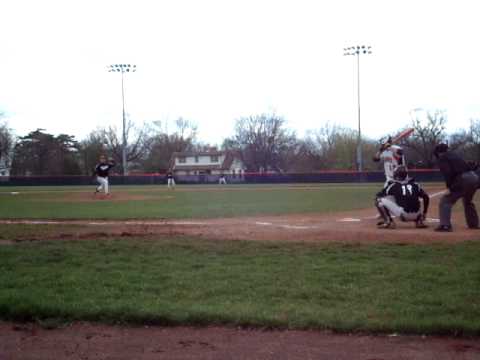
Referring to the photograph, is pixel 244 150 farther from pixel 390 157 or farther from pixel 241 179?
pixel 390 157

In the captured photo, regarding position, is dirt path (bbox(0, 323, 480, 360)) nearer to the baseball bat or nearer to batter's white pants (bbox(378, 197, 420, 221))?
batter's white pants (bbox(378, 197, 420, 221))

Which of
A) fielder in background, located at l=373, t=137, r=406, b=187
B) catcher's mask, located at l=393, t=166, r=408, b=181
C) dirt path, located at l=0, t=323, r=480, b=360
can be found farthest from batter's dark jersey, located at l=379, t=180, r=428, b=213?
dirt path, located at l=0, t=323, r=480, b=360

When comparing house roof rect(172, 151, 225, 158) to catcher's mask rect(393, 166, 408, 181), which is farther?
house roof rect(172, 151, 225, 158)

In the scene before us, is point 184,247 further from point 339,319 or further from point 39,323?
point 339,319

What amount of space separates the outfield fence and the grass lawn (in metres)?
44.3

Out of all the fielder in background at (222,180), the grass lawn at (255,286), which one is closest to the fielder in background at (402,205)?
the grass lawn at (255,286)

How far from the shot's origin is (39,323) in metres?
5.12

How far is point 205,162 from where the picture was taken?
9456 centimetres

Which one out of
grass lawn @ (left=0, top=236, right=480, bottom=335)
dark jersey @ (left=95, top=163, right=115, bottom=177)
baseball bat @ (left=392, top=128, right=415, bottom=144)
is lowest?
grass lawn @ (left=0, top=236, right=480, bottom=335)

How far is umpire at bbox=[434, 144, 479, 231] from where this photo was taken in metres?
11.0

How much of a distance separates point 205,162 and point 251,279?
88.5 meters

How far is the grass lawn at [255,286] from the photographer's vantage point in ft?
16.3

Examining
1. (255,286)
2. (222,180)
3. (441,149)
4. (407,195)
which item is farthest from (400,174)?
(222,180)

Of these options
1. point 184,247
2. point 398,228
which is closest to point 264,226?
point 398,228
